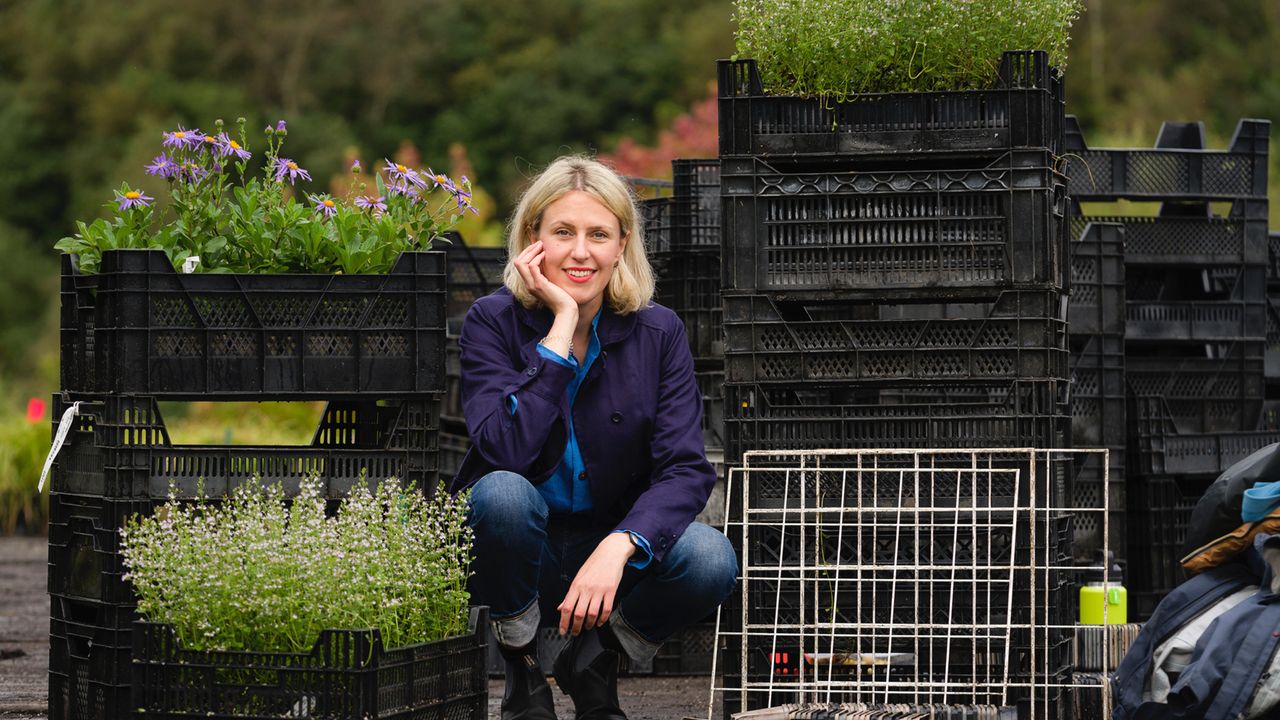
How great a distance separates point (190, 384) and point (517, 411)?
0.88 meters

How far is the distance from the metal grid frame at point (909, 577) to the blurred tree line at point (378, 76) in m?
25.9

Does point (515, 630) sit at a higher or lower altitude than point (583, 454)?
lower

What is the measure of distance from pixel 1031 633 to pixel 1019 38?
5.43 ft

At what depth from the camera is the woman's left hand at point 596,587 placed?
398 cm

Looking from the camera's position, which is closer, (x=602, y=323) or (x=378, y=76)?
(x=602, y=323)

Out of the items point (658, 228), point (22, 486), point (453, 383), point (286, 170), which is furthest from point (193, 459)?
point (22, 486)

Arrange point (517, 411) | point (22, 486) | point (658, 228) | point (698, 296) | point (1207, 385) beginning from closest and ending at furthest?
point (517, 411) < point (698, 296) < point (658, 228) < point (1207, 385) < point (22, 486)

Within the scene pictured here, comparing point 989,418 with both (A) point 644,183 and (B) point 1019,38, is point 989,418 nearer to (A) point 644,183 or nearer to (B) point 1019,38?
(B) point 1019,38

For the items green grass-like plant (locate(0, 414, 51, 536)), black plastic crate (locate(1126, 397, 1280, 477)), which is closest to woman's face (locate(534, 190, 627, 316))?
black plastic crate (locate(1126, 397, 1280, 477))

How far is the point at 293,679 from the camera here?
354 cm

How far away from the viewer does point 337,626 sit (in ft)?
12.0

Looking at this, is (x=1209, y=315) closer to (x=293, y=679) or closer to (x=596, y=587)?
(x=596, y=587)

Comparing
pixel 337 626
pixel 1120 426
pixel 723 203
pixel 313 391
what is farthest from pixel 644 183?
pixel 337 626

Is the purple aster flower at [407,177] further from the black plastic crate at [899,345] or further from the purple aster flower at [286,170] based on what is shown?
the black plastic crate at [899,345]
